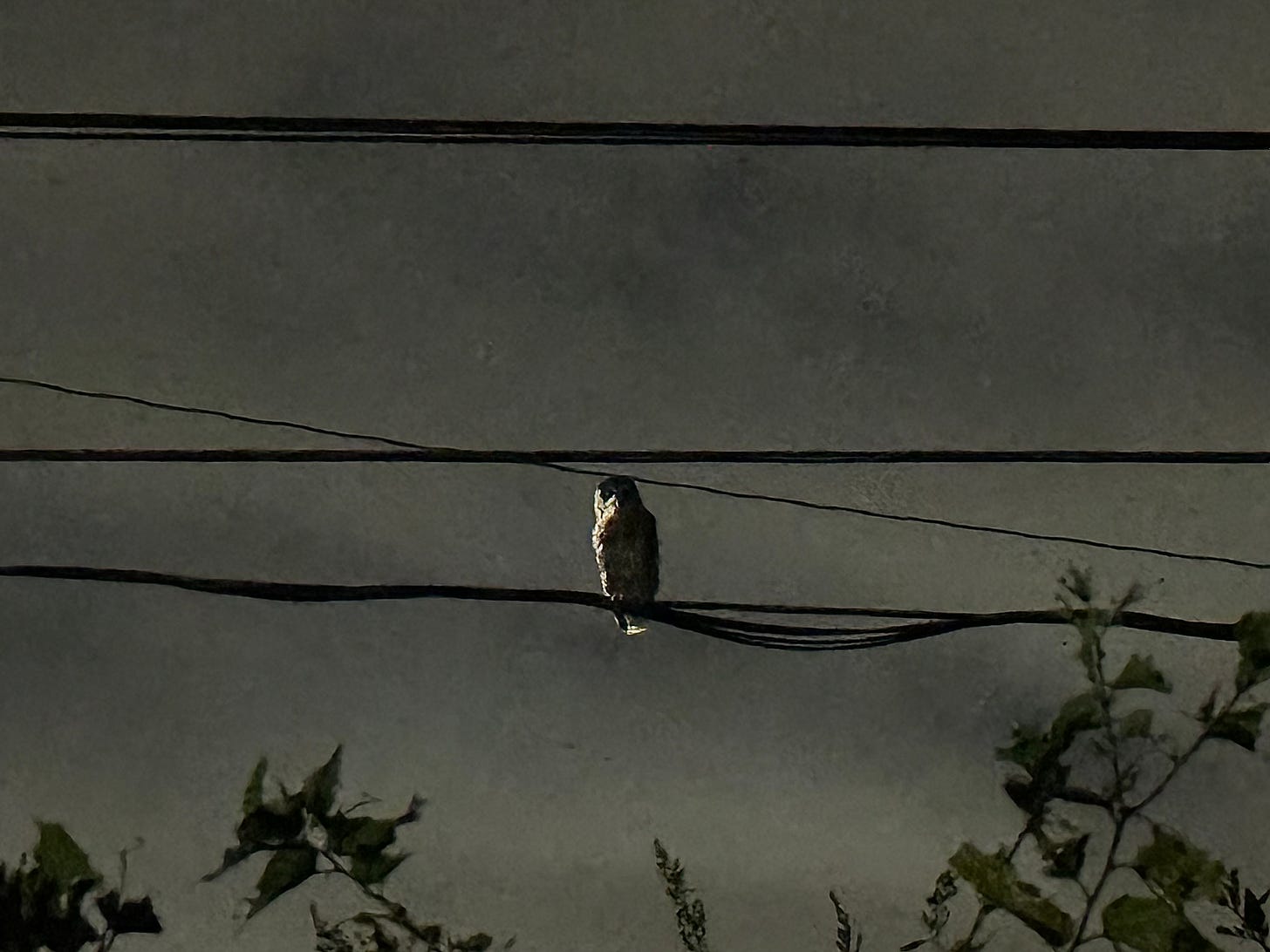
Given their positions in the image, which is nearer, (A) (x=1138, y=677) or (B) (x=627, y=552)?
(A) (x=1138, y=677)

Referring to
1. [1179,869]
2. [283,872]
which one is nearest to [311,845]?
[283,872]

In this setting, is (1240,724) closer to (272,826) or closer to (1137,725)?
(1137,725)

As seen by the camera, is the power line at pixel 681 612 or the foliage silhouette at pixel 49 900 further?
the power line at pixel 681 612

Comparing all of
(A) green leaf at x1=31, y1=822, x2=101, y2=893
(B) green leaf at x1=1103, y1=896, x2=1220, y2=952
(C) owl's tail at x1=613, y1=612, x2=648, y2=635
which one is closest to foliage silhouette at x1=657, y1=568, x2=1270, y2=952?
(B) green leaf at x1=1103, y1=896, x2=1220, y2=952

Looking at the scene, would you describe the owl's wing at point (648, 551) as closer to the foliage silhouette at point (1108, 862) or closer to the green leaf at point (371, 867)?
the foliage silhouette at point (1108, 862)

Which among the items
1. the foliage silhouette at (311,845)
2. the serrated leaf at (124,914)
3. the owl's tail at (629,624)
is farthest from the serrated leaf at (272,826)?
the owl's tail at (629,624)

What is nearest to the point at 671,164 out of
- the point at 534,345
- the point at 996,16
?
the point at 534,345
